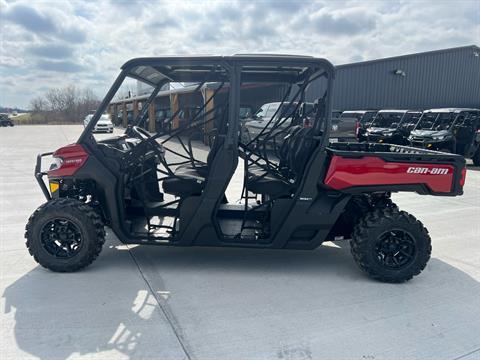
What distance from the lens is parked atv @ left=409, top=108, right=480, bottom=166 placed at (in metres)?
11.6

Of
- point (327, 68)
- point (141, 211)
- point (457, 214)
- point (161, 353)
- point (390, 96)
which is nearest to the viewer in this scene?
point (161, 353)

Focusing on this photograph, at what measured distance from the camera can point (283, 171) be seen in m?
4.11

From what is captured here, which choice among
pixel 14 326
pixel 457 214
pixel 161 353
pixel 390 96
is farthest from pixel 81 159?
pixel 390 96

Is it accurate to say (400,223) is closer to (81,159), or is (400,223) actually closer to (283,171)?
(283,171)

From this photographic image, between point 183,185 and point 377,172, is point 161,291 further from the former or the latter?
point 377,172

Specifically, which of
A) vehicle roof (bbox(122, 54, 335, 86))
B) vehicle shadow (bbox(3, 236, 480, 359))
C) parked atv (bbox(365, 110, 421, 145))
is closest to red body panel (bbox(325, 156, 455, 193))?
vehicle roof (bbox(122, 54, 335, 86))

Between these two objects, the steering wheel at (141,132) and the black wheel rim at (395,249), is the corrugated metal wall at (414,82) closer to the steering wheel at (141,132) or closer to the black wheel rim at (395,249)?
the steering wheel at (141,132)

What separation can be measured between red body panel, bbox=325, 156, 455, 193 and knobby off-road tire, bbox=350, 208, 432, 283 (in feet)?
1.12

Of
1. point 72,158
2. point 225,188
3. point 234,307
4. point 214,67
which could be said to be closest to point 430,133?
point 214,67

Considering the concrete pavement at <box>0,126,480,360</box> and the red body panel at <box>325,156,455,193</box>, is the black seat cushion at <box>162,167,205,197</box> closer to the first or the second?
the concrete pavement at <box>0,126,480,360</box>

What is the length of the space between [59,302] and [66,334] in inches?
18.9

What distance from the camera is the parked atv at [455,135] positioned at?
11625 mm

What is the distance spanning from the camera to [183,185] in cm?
357

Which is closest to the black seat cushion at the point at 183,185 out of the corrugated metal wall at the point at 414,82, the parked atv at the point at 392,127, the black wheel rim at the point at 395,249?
the black wheel rim at the point at 395,249
